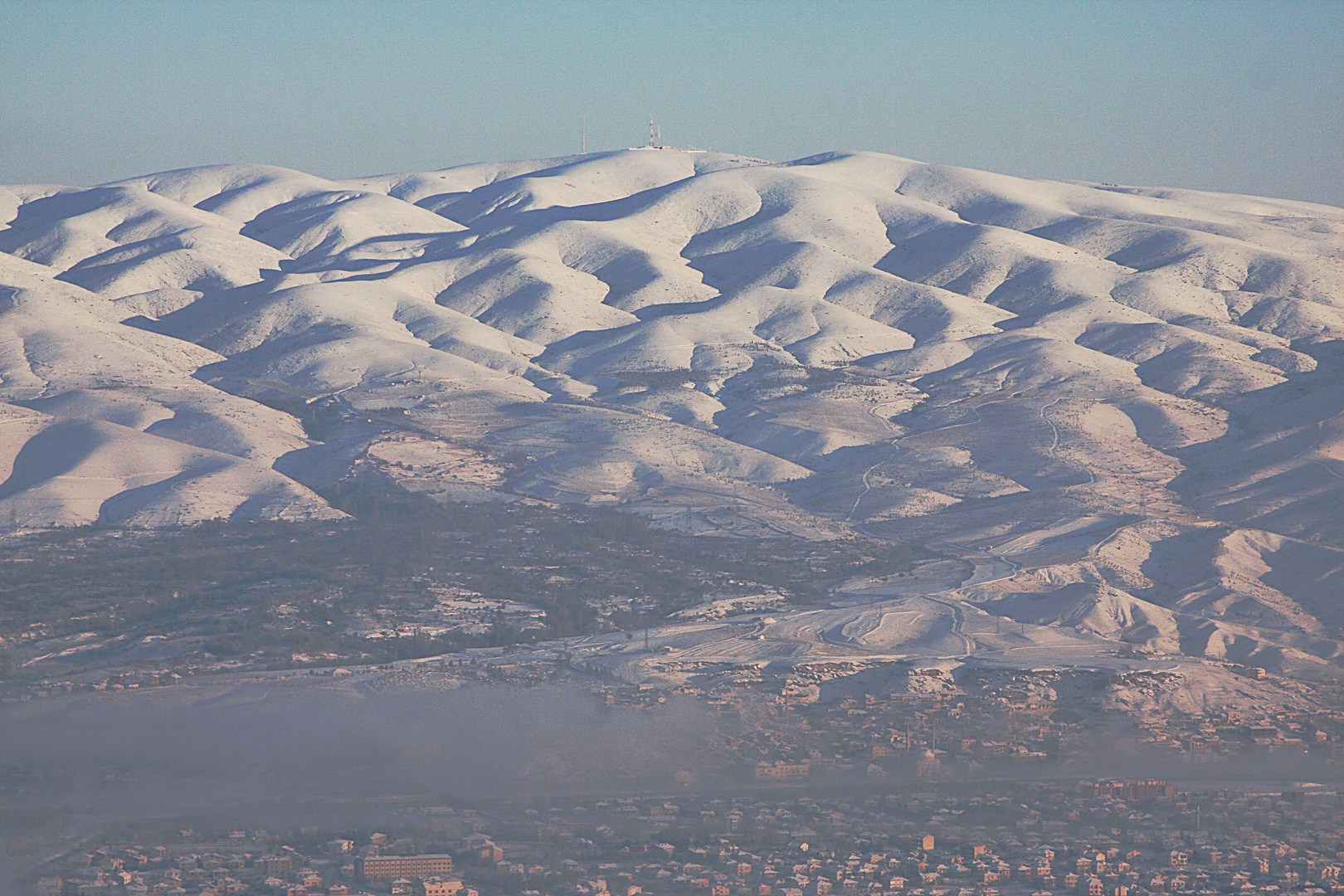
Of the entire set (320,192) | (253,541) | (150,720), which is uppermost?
(150,720)

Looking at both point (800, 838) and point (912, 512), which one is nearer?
point (800, 838)

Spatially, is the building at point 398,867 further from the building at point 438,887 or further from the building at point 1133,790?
the building at point 1133,790

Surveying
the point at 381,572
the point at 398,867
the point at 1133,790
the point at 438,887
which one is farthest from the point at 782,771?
the point at 381,572

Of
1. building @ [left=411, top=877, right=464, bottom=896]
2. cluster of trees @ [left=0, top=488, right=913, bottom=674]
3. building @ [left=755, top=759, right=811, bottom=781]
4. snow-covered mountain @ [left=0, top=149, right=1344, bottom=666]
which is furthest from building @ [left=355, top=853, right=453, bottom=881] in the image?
snow-covered mountain @ [left=0, top=149, right=1344, bottom=666]

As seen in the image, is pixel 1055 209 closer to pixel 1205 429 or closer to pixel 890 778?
pixel 1205 429

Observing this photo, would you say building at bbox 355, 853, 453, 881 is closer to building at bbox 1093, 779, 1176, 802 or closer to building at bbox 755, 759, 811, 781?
building at bbox 755, 759, 811, 781

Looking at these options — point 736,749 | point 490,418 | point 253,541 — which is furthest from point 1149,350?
point 736,749

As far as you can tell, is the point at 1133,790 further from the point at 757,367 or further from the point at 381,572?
the point at 757,367
